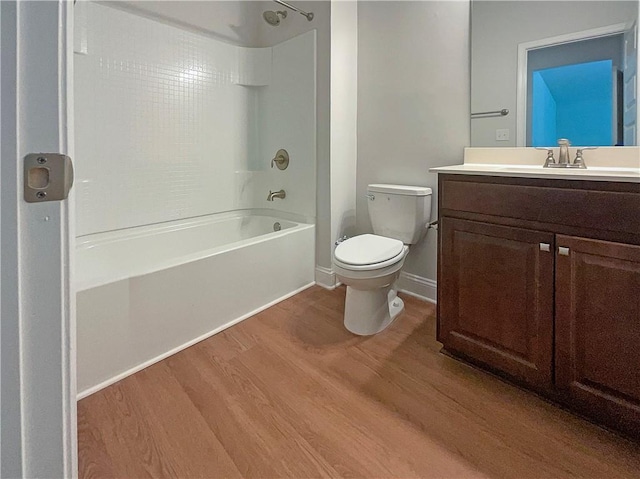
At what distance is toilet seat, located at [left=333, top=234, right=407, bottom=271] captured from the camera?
196cm

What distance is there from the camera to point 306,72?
2.73 metres

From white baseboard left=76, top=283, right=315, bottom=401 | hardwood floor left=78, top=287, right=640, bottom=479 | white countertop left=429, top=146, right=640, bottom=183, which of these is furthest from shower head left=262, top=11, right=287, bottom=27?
hardwood floor left=78, top=287, right=640, bottom=479

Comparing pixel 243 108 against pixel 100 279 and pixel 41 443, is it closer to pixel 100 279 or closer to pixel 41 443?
pixel 100 279

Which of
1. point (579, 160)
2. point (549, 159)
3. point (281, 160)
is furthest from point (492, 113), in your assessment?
point (281, 160)

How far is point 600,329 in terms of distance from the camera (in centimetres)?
129

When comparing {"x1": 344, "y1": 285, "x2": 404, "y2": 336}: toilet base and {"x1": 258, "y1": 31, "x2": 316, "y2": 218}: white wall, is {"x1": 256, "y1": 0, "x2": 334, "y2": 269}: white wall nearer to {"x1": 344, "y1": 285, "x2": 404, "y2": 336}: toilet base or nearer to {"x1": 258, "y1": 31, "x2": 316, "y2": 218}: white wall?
{"x1": 258, "y1": 31, "x2": 316, "y2": 218}: white wall

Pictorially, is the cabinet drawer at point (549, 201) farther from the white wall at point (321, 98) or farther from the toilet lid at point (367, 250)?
the white wall at point (321, 98)

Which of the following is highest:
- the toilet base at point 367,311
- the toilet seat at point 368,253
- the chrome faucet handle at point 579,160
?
the chrome faucet handle at point 579,160

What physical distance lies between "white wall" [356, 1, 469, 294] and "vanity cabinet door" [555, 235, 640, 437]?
44.2 inches

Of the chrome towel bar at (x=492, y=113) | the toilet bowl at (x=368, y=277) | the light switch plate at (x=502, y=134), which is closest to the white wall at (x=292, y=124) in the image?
the toilet bowl at (x=368, y=277)

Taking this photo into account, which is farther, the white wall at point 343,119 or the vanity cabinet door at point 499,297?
the white wall at point 343,119

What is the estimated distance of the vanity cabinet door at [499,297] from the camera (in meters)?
1.42

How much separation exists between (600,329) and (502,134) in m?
1.15

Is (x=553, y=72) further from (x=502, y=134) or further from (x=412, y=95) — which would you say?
(x=412, y=95)
